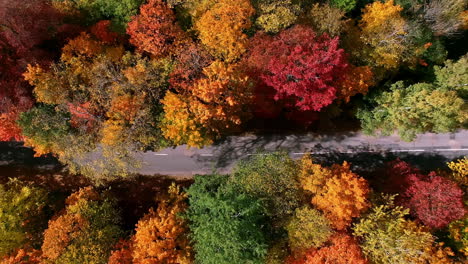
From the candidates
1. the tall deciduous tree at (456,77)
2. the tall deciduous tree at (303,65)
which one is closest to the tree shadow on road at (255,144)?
the tall deciduous tree at (303,65)

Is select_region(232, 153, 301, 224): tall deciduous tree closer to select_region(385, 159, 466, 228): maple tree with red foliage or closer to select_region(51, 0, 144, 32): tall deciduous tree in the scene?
select_region(385, 159, 466, 228): maple tree with red foliage

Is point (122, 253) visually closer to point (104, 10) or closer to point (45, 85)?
point (45, 85)

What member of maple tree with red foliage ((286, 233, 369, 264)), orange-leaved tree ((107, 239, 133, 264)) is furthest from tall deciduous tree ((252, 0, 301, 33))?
orange-leaved tree ((107, 239, 133, 264))

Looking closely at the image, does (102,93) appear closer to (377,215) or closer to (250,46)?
(250,46)

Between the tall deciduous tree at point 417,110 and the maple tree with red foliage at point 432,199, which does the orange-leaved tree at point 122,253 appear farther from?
the tall deciduous tree at point 417,110

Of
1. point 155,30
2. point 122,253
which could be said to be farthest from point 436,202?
point 155,30

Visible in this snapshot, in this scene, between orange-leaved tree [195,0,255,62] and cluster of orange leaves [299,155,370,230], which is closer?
cluster of orange leaves [299,155,370,230]
